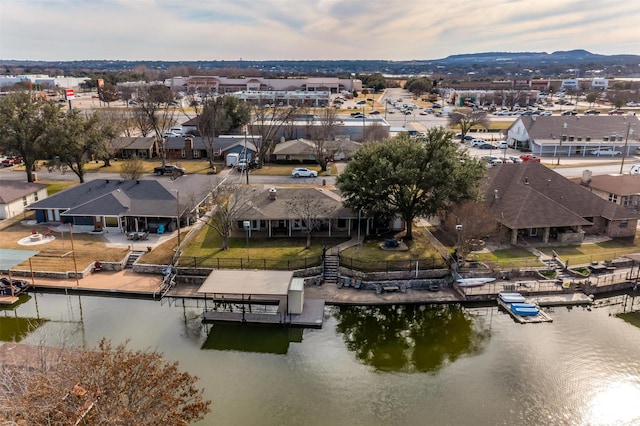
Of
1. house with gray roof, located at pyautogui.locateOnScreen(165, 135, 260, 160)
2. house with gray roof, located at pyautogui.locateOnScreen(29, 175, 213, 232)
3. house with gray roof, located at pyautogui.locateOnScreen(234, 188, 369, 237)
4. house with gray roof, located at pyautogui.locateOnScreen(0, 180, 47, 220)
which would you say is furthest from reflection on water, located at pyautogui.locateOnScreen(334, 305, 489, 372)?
house with gray roof, located at pyautogui.locateOnScreen(165, 135, 260, 160)

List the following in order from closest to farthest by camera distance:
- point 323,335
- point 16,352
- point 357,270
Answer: point 16,352
point 323,335
point 357,270

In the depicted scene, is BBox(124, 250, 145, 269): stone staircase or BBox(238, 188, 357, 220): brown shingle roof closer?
BBox(124, 250, 145, 269): stone staircase

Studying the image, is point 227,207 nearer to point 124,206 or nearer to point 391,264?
point 124,206

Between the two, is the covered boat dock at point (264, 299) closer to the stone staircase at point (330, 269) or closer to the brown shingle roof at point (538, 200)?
the stone staircase at point (330, 269)

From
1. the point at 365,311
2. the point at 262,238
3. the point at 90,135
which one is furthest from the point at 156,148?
the point at 365,311

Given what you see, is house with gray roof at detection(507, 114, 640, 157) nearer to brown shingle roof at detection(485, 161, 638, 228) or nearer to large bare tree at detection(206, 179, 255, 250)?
brown shingle roof at detection(485, 161, 638, 228)

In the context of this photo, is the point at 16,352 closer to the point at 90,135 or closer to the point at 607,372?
the point at 607,372

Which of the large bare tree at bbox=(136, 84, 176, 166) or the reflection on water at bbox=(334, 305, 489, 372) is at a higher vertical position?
the large bare tree at bbox=(136, 84, 176, 166)
